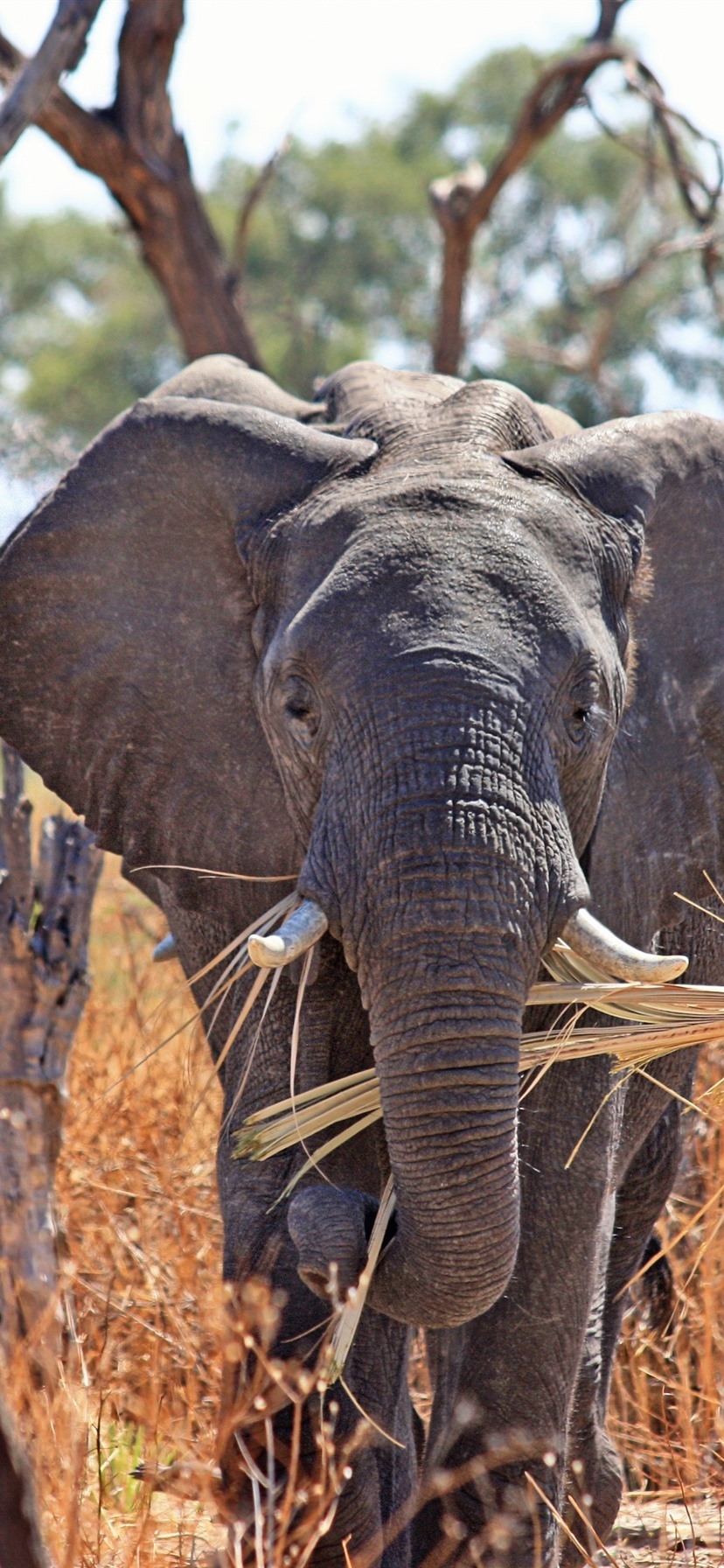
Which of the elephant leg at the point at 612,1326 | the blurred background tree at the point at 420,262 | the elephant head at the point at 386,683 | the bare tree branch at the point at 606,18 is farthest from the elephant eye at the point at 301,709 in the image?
the blurred background tree at the point at 420,262

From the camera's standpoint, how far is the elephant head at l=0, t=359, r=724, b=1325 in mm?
2818

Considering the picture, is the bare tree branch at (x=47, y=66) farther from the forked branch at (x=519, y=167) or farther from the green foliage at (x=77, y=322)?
the green foliage at (x=77, y=322)

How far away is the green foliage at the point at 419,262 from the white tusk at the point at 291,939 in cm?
1530

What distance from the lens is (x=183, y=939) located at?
3.92 metres

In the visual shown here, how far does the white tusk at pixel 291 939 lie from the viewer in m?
2.78

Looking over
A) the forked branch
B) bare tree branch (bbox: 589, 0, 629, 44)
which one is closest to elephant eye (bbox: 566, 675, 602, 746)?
the forked branch

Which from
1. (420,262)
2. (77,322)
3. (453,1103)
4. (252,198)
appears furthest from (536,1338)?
(77,322)

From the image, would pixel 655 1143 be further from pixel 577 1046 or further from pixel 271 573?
pixel 271 573

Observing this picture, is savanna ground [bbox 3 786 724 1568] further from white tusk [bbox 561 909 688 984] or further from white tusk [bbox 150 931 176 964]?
white tusk [bbox 561 909 688 984]

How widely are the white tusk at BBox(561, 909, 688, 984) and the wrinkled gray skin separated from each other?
38 mm

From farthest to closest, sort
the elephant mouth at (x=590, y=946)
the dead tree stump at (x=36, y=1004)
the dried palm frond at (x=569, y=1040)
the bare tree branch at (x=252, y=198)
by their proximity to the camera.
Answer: the bare tree branch at (x=252, y=198), the dead tree stump at (x=36, y=1004), the dried palm frond at (x=569, y=1040), the elephant mouth at (x=590, y=946)

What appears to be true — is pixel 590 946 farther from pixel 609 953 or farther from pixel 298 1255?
pixel 298 1255

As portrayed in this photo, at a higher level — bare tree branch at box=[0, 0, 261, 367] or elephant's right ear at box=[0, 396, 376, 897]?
bare tree branch at box=[0, 0, 261, 367]

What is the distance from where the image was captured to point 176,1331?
4742 millimetres
